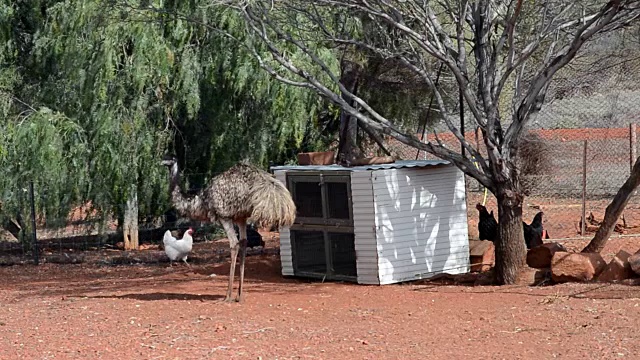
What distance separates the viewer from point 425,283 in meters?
13.2

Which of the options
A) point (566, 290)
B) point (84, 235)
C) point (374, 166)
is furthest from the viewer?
point (84, 235)

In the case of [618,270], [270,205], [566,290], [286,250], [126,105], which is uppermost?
[126,105]

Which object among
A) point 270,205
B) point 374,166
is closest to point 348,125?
point 374,166

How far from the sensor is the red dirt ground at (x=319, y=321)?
9.00 m

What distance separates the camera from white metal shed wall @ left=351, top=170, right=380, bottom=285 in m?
12.9

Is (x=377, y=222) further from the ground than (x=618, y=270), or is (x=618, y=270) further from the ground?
(x=377, y=222)

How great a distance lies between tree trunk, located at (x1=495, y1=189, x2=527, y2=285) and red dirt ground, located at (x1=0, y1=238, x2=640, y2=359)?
0.32 meters

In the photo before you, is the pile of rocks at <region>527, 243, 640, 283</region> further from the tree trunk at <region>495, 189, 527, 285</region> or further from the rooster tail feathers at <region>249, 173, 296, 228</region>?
the rooster tail feathers at <region>249, 173, 296, 228</region>

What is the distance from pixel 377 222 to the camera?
42.1ft

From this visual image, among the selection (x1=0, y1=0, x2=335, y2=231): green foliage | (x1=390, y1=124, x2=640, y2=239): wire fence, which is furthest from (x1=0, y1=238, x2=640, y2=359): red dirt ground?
(x1=390, y1=124, x2=640, y2=239): wire fence

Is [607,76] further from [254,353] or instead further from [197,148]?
[254,353]

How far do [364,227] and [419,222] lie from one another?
774mm

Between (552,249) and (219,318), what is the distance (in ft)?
14.1

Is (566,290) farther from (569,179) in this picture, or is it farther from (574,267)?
(569,179)
